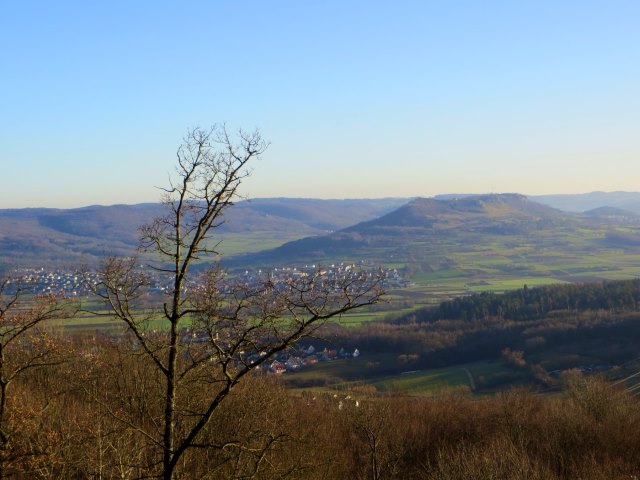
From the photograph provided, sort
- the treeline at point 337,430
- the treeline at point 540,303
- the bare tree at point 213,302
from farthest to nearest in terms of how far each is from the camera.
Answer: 1. the treeline at point 540,303
2. the treeline at point 337,430
3. the bare tree at point 213,302

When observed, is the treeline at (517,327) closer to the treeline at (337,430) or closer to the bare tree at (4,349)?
the treeline at (337,430)

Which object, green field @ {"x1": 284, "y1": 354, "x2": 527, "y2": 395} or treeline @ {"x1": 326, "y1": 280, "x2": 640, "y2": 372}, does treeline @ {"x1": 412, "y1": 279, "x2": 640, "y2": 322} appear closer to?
treeline @ {"x1": 326, "y1": 280, "x2": 640, "y2": 372}

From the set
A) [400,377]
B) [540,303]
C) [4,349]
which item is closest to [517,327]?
[540,303]

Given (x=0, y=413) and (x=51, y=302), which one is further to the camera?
(x=51, y=302)

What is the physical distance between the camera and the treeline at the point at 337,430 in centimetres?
1727

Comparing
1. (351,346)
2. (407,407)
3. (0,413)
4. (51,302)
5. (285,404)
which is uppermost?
(51,302)

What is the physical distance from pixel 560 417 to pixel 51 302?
27.6 m

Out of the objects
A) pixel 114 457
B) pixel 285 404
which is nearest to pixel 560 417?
pixel 285 404

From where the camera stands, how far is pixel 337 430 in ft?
104

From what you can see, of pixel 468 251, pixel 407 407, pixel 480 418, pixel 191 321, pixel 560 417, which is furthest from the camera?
pixel 468 251

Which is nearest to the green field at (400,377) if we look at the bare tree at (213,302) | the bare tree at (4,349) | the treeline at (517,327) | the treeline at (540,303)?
the treeline at (517,327)

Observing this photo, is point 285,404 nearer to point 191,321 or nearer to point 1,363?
point 1,363

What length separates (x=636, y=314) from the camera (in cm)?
8469

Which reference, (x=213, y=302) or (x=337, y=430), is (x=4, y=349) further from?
(x=337, y=430)
